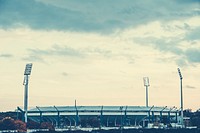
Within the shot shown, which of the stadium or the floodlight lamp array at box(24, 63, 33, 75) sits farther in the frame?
the stadium

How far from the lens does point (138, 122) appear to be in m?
176

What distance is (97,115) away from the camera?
16212 centimetres

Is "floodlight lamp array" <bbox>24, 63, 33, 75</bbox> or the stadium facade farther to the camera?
the stadium facade

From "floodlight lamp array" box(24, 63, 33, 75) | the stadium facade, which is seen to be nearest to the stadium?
the stadium facade

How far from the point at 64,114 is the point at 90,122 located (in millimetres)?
12006

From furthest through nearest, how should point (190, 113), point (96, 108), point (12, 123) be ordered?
1. point (190, 113)
2. point (96, 108)
3. point (12, 123)

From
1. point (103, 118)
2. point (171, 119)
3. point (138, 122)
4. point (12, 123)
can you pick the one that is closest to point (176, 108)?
point (171, 119)

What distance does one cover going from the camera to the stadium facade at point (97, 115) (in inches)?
6252

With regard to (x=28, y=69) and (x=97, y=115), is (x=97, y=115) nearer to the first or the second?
(x=97, y=115)

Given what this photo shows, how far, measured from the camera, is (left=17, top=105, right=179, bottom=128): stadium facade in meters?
159

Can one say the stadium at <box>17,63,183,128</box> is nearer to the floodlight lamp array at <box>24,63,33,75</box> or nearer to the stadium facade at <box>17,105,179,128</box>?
the stadium facade at <box>17,105,179,128</box>

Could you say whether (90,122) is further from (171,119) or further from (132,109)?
(171,119)

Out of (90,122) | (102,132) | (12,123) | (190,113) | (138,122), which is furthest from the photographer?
(190,113)

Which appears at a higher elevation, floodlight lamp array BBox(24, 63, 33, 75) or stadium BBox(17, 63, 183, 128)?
floodlight lamp array BBox(24, 63, 33, 75)
